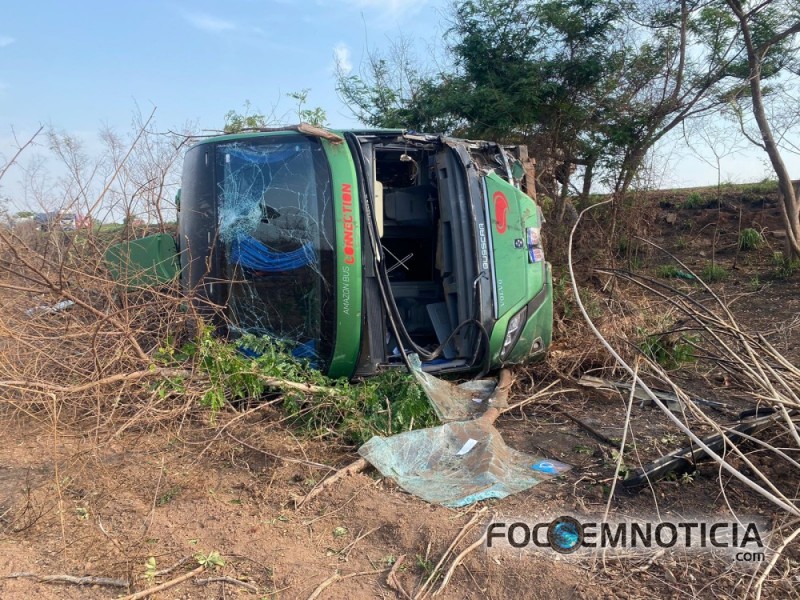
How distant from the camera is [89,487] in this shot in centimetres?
327

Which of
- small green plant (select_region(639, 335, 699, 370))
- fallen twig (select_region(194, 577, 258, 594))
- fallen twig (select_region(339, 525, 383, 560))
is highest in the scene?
small green plant (select_region(639, 335, 699, 370))

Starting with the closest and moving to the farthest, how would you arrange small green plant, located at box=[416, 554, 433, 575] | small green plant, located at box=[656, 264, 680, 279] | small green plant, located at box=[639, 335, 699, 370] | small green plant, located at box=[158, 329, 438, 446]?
small green plant, located at box=[416, 554, 433, 575] < small green plant, located at box=[158, 329, 438, 446] < small green plant, located at box=[639, 335, 699, 370] < small green plant, located at box=[656, 264, 680, 279]

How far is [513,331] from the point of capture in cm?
478

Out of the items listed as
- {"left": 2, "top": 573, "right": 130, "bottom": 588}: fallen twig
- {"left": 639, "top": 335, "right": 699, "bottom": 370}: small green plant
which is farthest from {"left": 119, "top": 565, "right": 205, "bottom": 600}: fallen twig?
{"left": 639, "top": 335, "right": 699, "bottom": 370}: small green plant

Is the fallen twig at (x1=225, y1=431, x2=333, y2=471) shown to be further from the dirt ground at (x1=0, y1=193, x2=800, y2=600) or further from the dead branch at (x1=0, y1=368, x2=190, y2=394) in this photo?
the dead branch at (x1=0, y1=368, x2=190, y2=394)

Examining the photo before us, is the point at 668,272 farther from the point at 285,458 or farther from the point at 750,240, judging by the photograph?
the point at 285,458

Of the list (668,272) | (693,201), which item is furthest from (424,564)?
(693,201)

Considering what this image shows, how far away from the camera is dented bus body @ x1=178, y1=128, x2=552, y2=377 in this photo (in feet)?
14.1

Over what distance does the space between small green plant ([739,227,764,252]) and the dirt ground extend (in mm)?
7747

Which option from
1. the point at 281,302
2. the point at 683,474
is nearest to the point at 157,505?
the point at 281,302

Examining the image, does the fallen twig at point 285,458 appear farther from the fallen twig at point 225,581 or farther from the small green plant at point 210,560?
the fallen twig at point 225,581

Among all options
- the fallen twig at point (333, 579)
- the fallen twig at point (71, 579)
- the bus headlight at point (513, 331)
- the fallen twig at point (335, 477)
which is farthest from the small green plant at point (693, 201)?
the fallen twig at point (71, 579)

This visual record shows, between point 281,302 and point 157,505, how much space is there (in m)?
1.63

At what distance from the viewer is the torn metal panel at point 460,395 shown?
13.6ft
